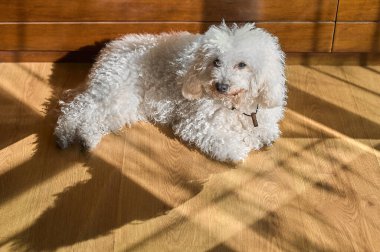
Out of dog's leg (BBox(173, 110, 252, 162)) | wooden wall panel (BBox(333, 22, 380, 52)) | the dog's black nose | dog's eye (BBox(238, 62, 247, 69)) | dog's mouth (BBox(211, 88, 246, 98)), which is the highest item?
dog's eye (BBox(238, 62, 247, 69))

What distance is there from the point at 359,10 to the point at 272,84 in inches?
29.3

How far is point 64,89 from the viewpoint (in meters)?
2.74

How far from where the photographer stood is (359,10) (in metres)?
2.66

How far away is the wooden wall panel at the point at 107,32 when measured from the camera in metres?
2.73

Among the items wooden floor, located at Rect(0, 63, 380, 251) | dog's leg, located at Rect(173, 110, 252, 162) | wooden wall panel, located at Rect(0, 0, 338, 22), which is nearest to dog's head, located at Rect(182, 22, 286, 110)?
dog's leg, located at Rect(173, 110, 252, 162)

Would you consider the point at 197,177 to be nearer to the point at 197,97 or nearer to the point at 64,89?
the point at 197,97

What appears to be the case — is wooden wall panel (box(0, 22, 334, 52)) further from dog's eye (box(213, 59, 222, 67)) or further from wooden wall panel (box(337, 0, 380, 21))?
dog's eye (box(213, 59, 222, 67))

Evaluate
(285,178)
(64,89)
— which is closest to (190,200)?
(285,178)

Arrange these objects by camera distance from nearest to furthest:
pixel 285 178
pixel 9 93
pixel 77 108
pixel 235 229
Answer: pixel 235 229
pixel 285 178
pixel 77 108
pixel 9 93

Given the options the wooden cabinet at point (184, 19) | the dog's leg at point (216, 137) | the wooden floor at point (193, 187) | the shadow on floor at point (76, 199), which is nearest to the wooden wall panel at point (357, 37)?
the wooden cabinet at point (184, 19)

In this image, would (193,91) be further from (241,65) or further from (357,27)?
(357,27)

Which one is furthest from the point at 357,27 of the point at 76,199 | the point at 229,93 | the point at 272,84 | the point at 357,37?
the point at 76,199

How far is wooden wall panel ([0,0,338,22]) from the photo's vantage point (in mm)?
2666

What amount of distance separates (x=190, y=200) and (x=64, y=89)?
0.89 m
